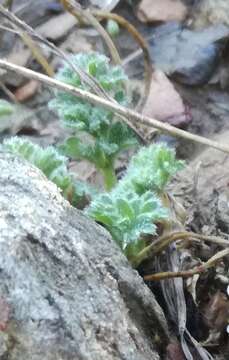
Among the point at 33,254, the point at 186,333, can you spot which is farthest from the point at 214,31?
the point at 33,254

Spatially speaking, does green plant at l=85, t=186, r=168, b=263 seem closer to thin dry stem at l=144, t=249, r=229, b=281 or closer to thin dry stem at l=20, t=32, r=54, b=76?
thin dry stem at l=144, t=249, r=229, b=281

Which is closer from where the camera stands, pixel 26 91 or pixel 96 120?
pixel 96 120

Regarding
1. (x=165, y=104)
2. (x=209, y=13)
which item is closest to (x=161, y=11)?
(x=209, y=13)

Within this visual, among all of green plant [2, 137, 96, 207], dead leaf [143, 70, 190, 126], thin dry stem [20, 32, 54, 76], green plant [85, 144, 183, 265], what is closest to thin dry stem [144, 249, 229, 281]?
green plant [85, 144, 183, 265]

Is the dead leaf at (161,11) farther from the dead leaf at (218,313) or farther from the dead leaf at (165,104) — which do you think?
the dead leaf at (218,313)

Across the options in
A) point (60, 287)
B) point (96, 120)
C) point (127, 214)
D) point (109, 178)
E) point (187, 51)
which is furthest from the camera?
point (187, 51)

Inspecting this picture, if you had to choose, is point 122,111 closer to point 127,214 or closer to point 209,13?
point 127,214

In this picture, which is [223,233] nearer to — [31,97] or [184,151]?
[184,151]
